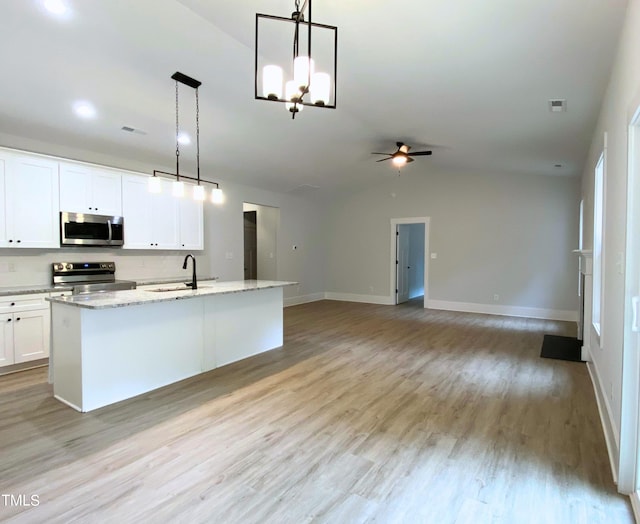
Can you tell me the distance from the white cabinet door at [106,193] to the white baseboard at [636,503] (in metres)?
5.55

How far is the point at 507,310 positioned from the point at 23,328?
25.5 ft

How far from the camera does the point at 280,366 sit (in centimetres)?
410

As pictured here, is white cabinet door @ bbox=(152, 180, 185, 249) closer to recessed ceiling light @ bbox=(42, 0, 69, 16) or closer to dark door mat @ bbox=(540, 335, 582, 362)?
recessed ceiling light @ bbox=(42, 0, 69, 16)

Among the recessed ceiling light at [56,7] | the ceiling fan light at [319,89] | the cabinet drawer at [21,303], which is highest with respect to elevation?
the recessed ceiling light at [56,7]

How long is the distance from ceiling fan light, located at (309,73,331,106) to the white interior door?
6.62 m

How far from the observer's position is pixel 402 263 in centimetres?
904

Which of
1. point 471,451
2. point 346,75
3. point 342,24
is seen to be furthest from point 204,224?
point 471,451

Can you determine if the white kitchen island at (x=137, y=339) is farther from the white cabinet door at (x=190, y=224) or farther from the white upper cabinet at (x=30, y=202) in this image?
the white cabinet door at (x=190, y=224)

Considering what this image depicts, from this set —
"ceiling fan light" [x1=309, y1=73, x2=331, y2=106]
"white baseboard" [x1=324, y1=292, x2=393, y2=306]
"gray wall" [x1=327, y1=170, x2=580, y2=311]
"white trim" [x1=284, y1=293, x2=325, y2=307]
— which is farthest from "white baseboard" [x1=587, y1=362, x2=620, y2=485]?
"white trim" [x1=284, y1=293, x2=325, y2=307]

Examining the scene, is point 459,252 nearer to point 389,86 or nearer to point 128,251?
point 389,86

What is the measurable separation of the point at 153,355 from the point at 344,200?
6.73 m

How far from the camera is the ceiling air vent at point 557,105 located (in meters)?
3.36

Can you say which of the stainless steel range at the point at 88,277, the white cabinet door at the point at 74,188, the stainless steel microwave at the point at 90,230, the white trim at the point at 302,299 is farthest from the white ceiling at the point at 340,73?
the white trim at the point at 302,299

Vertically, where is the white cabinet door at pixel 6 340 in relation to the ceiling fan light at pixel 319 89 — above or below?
below
